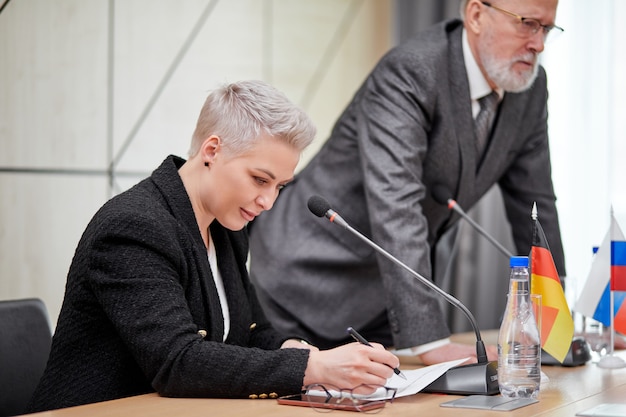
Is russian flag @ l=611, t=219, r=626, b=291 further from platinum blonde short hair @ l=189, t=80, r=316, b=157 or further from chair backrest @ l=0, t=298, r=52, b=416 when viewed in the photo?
chair backrest @ l=0, t=298, r=52, b=416

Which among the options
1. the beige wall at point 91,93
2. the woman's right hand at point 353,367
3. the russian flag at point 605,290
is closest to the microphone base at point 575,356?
the russian flag at point 605,290

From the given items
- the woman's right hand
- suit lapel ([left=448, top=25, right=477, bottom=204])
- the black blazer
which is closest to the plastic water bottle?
the woman's right hand

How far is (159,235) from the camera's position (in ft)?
5.14

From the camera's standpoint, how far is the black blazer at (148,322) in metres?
1.50

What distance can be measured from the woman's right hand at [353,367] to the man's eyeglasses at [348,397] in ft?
0.05

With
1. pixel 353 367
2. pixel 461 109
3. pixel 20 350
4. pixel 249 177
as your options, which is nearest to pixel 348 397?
pixel 353 367

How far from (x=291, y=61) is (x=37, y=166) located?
135cm

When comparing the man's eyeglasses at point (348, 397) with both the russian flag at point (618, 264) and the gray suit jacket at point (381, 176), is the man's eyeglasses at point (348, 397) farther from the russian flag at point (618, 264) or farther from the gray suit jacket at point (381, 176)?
the russian flag at point (618, 264)

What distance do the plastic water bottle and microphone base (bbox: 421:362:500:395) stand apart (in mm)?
21

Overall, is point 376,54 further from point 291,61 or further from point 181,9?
point 181,9

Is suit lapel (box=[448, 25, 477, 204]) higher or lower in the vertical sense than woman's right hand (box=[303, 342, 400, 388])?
higher

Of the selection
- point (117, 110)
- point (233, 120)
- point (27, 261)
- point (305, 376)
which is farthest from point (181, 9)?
point (305, 376)

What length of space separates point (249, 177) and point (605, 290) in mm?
978

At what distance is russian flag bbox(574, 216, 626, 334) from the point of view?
212cm
